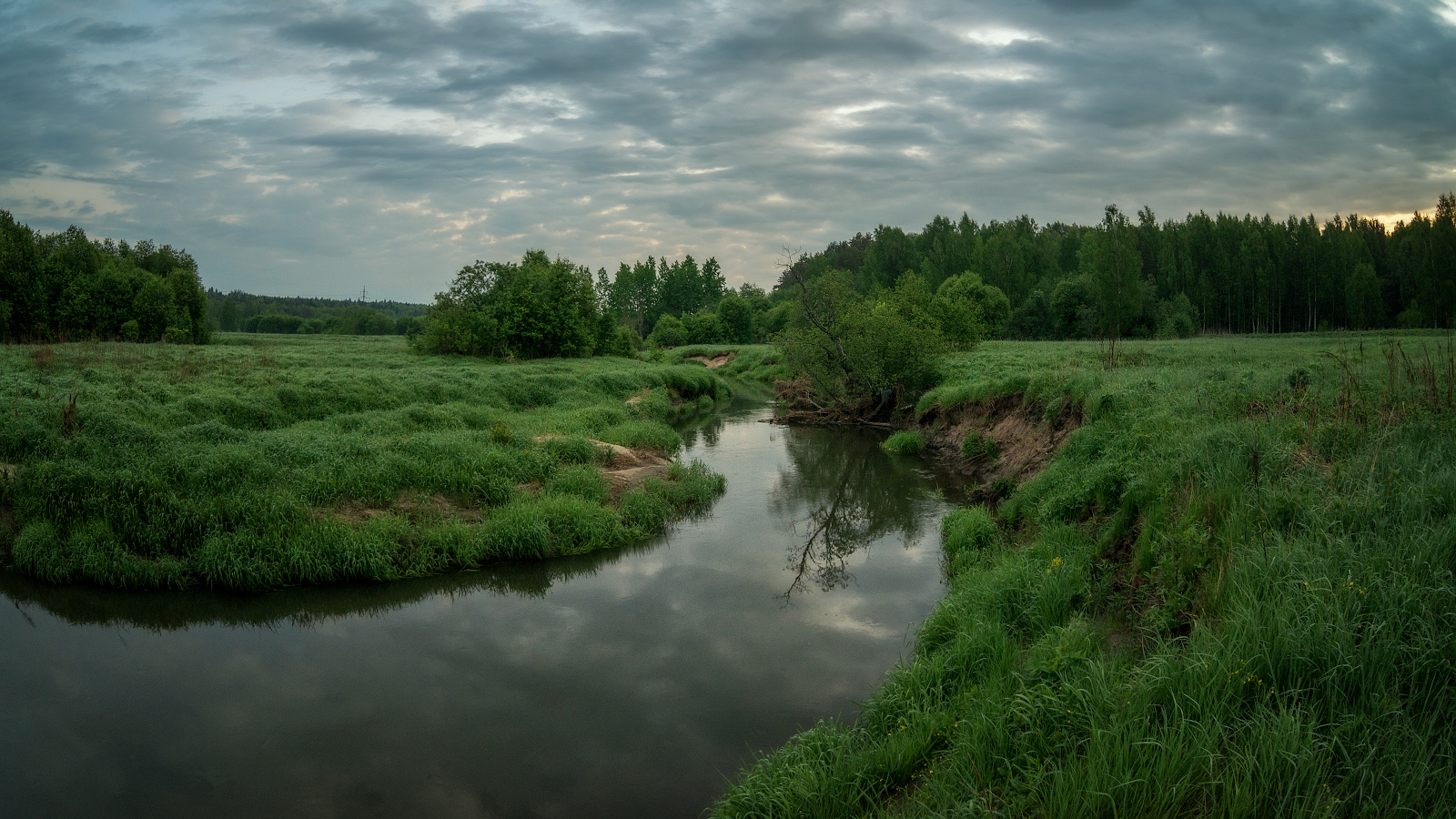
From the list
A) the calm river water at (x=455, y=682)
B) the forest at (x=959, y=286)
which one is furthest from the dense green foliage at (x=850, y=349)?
the calm river water at (x=455, y=682)

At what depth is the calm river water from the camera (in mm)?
6461

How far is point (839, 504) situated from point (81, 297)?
43769 millimetres

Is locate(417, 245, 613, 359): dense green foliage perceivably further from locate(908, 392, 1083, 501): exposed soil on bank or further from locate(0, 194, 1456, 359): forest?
locate(908, 392, 1083, 501): exposed soil on bank

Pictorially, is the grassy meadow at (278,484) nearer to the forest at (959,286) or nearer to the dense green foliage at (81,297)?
the forest at (959,286)

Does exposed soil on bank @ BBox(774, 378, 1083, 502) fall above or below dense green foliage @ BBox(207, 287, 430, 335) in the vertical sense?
below

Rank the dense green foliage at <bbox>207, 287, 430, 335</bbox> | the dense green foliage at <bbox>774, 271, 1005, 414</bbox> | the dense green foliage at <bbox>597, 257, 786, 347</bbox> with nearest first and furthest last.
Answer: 1. the dense green foliage at <bbox>774, 271, 1005, 414</bbox>
2. the dense green foliage at <bbox>597, 257, 786, 347</bbox>
3. the dense green foliage at <bbox>207, 287, 430, 335</bbox>

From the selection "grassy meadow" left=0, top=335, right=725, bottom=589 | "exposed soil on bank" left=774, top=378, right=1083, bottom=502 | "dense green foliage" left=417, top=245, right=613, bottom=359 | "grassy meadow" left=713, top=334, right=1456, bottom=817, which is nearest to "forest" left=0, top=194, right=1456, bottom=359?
"dense green foliage" left=417, top=245, right=613, bottom=359

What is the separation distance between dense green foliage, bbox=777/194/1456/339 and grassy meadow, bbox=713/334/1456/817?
146 ft

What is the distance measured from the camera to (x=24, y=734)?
7258 mm

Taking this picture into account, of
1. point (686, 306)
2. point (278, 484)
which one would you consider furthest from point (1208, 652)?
point (686, 306)

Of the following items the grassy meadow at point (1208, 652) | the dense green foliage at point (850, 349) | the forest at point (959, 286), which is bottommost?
the grassy meadow at point (1208, 652)

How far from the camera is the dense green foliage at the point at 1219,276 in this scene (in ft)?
181

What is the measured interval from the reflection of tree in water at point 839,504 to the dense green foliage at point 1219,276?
31503 millimetres

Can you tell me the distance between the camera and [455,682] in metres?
8.30
